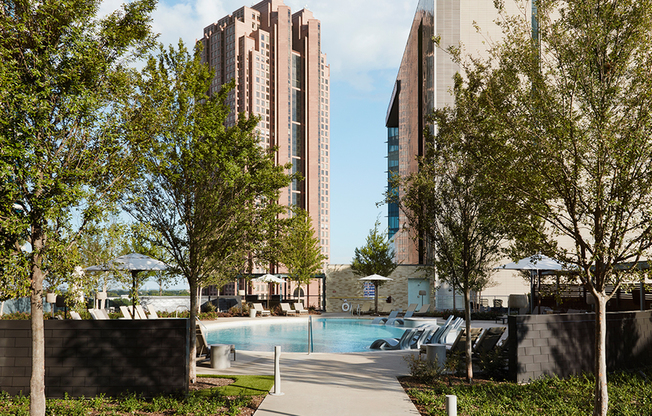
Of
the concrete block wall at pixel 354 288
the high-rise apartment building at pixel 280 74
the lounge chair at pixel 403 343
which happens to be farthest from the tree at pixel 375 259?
the high-rise apartment building at pixel 280 74

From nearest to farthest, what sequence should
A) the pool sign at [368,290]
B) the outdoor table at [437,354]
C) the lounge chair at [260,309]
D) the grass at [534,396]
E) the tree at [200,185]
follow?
the grass at [534,396]
the tree at [200,185]
the outdoor table at [437,354]
the lounge chair at [260,309]
the pool sign at [368,290]

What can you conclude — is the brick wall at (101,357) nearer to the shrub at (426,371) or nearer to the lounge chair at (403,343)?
the shrub at (426,371)

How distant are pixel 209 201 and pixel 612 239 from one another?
6585mm

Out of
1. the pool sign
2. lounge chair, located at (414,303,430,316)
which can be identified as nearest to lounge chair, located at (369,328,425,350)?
lounge chair, located at (414,303,430,316)

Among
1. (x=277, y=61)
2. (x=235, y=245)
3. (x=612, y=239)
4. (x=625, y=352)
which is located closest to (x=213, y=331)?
(x=235, y=245)

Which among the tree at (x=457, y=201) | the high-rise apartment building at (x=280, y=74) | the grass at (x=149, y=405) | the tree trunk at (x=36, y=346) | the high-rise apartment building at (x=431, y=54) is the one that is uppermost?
the high-rise apartment building at (x=280, y=74)

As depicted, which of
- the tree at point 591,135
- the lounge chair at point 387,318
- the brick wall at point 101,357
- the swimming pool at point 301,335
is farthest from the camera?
the lounge chair at point 387,318

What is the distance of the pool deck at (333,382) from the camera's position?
764 cm

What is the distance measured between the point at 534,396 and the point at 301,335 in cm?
1482

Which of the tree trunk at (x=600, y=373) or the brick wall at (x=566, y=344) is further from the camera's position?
the brick wall at (x=566, y=344)

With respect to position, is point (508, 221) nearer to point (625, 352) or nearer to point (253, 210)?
point (253, 210)

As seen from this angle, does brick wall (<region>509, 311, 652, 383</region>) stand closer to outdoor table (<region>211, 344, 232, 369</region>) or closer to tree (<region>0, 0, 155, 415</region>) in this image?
outdoor table (<region>211, 344, 232, 369</region>)

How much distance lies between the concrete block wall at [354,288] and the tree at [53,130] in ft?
108

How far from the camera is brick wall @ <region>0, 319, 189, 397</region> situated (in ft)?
27.2
